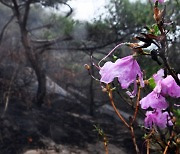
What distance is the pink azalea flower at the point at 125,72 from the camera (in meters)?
0.72

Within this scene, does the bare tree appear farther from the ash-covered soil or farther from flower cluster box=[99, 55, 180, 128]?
flower cluster box=[99, 55, 180, 128]

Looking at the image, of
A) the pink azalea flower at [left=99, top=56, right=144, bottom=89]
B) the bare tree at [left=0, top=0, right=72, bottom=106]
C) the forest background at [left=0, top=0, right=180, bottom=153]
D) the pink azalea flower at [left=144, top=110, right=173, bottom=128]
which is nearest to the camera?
the pink azalea flower at [left=99, top=56, right=144, bottom=89]

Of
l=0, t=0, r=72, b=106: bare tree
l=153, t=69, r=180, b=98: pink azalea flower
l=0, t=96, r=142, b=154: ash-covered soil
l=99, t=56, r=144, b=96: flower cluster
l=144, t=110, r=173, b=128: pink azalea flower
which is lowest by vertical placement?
l=0, t=96, r=142, b=154: ash-covered soil

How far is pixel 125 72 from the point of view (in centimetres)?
73

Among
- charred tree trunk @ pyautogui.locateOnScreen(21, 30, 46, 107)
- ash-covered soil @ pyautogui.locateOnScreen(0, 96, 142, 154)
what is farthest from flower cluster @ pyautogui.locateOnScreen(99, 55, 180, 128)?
charred tree trunk @ pyautogui.locateOnScreen(21, 30, 46, 107)

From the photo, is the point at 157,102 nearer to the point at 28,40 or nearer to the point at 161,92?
the point at 161,92

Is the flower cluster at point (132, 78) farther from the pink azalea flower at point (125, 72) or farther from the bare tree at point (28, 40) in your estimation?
the bare tree at point (28, 40)

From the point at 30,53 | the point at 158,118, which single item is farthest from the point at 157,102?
the point at 30,53

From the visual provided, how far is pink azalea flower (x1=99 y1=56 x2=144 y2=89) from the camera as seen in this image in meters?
0.72

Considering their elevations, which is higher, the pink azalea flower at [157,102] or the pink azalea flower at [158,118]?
the pink azalea flower at [157,102]

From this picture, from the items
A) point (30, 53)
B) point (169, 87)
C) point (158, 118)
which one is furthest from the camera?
point (30, 53)

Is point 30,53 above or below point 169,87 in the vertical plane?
above

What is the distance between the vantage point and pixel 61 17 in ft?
23.3

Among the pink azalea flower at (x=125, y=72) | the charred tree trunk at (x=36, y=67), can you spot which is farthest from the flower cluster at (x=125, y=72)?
the charred tree trunk at (x=36, y=67)
